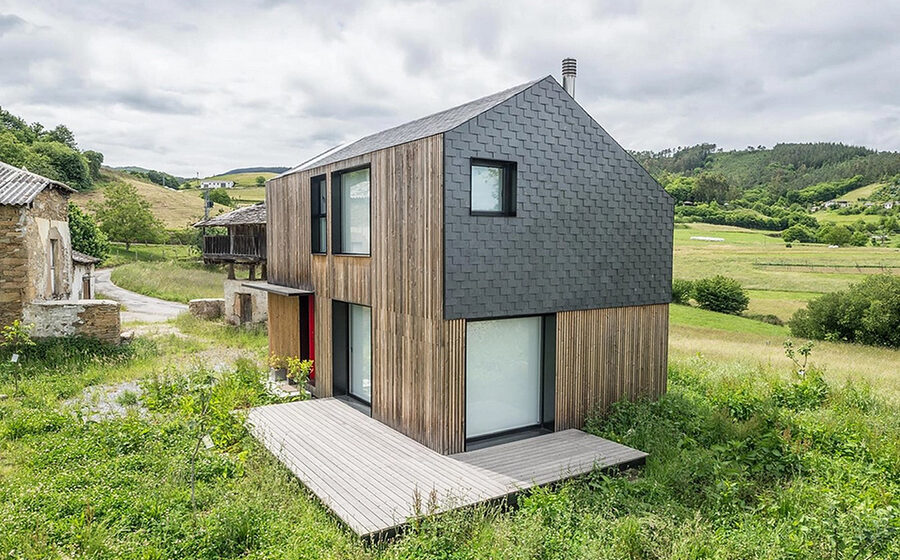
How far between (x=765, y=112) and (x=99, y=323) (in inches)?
2597

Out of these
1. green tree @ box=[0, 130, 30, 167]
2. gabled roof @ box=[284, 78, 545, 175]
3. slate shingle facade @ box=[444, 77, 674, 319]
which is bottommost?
slate shingle facade @ box=[444, 77, 674, 319]

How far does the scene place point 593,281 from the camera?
7.75 metres

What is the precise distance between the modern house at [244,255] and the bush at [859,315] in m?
22.5

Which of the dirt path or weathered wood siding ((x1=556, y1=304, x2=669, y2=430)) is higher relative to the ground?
weathered wood siding ((x1=556, y1=304, x2=669, y2=430))

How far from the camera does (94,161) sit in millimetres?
64875

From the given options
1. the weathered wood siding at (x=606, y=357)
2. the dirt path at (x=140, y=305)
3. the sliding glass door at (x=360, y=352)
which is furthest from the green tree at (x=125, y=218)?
the weathered wood siding at (x=606, y=357)

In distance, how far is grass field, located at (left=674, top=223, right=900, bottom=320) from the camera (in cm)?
3084

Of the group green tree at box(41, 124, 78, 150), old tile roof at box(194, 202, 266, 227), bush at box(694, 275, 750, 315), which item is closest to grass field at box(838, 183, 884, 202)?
bush at box(694, 275, 750, 315)

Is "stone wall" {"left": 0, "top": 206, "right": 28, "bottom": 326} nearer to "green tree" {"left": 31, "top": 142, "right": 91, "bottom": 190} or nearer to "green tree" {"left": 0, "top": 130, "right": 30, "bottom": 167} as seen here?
"green tree" {"left": 0, "top": 130, "right": 30, "bottom": 167}

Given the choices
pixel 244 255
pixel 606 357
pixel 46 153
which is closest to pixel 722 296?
pixel 606 357

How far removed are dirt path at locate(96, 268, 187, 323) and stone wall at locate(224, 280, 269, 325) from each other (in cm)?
319

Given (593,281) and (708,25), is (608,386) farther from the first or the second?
(708,25)

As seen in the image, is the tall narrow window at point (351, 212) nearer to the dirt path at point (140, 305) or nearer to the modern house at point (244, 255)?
the modern house at point (244, 255)

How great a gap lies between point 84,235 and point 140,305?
47.2 feet
